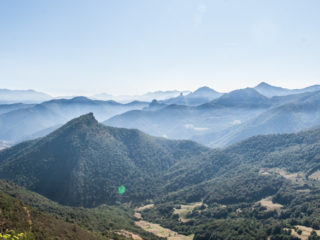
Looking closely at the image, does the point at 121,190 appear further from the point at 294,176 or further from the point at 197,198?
the point at 294,176

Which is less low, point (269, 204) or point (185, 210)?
point (269, 204)

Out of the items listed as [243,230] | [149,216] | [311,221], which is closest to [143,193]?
[149,216]

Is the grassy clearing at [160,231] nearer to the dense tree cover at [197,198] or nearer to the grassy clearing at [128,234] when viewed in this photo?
the dense tree cover at [197,198]

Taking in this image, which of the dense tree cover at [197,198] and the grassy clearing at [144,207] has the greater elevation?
the dense tree cover at [197,198]

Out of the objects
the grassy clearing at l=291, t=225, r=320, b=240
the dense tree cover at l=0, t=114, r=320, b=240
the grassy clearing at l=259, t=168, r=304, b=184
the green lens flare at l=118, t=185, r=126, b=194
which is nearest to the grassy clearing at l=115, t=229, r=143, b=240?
the dense tree cover at l=0, t=114, r=320, b=240

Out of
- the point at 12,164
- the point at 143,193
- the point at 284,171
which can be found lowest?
the point at 143,193

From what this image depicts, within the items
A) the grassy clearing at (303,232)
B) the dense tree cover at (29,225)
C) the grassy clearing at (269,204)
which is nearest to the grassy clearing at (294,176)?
the grassy clearing at (269,204)

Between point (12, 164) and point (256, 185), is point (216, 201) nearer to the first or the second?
point (256, 185)

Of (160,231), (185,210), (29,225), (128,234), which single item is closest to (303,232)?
(160,231)

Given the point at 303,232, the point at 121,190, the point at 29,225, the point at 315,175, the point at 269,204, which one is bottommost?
the point at 121,190

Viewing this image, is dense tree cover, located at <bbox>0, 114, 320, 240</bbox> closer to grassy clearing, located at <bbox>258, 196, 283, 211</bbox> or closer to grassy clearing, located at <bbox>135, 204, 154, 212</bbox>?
grassy clearing, located at <bbox>258, 196, 283, 211</bbox>

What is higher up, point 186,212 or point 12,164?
point 12,164
